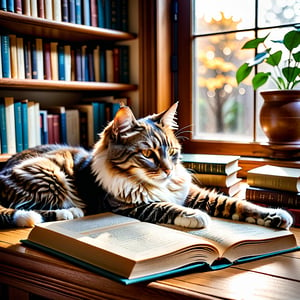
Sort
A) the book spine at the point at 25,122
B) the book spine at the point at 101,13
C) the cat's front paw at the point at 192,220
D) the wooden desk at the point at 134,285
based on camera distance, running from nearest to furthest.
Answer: the wooden desk at the point at 134,285 → the cat's front paw at the point at 192,220 → the book spine at the point at 25,122 → the book spine at the point at 101,13

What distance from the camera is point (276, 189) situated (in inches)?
52.4

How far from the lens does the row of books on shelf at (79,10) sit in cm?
176

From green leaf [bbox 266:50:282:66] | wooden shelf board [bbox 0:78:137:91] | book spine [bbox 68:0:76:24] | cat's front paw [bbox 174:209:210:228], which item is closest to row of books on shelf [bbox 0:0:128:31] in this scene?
book spine [bbox 68:0:76:24]

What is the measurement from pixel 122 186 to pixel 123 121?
0.67ft

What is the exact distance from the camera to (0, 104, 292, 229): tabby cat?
4.13ft

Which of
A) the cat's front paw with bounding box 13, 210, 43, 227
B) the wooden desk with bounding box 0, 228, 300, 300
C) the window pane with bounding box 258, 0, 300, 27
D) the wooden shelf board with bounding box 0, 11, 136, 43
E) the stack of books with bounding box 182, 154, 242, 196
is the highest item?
the window pane with bounding box 258, 0, 300, 27

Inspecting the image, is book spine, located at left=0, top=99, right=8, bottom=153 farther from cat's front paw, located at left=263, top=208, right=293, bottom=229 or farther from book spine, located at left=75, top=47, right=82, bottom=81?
cat's front paw, located at left=263, top=208, right=293, bottom=229

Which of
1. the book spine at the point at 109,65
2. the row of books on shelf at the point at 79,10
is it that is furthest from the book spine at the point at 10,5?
the book spine at the point at 109,65

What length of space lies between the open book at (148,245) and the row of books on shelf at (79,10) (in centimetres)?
104

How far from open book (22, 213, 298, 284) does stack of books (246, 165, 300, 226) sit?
0.19 m

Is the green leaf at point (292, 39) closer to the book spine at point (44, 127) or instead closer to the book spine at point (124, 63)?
the book spine at point (124, 63)

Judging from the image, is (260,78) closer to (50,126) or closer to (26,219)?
(50,126)

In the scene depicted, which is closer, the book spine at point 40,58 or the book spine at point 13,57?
the book spine at point 13,57

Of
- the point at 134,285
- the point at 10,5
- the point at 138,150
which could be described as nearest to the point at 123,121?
the point at 138,150
